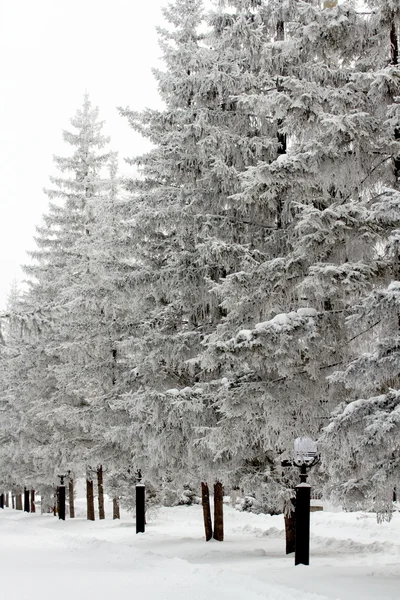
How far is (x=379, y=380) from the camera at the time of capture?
7.44 meters

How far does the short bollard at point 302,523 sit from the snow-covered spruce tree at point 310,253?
1.05 m

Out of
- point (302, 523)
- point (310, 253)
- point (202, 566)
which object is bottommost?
point (202, 566)

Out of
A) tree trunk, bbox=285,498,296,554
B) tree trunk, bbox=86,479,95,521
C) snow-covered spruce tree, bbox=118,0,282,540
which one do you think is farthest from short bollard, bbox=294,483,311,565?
tree trunk, bbox=86,479,95,521

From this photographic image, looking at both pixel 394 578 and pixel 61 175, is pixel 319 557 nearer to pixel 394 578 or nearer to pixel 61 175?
pixel 394 578

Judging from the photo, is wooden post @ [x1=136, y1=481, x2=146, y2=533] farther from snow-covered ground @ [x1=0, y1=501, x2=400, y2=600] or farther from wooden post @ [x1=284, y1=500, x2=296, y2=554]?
wooden post @ [x1=284, y1=500, x2=296, y2=554]

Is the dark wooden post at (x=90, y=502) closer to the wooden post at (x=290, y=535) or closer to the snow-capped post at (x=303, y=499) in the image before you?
the wooden post at (x=290, y=535)

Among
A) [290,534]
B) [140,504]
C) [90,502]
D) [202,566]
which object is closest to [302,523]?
[202,566]

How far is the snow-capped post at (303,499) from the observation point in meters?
9.09

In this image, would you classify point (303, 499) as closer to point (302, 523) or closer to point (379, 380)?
point (302, 523)

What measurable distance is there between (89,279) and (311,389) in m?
9.46

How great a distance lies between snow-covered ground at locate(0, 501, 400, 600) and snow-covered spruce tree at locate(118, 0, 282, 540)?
173cm

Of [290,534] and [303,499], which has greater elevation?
[303,499]

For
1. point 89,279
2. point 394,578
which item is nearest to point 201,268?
point 89,279

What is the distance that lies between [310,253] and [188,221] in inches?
197
